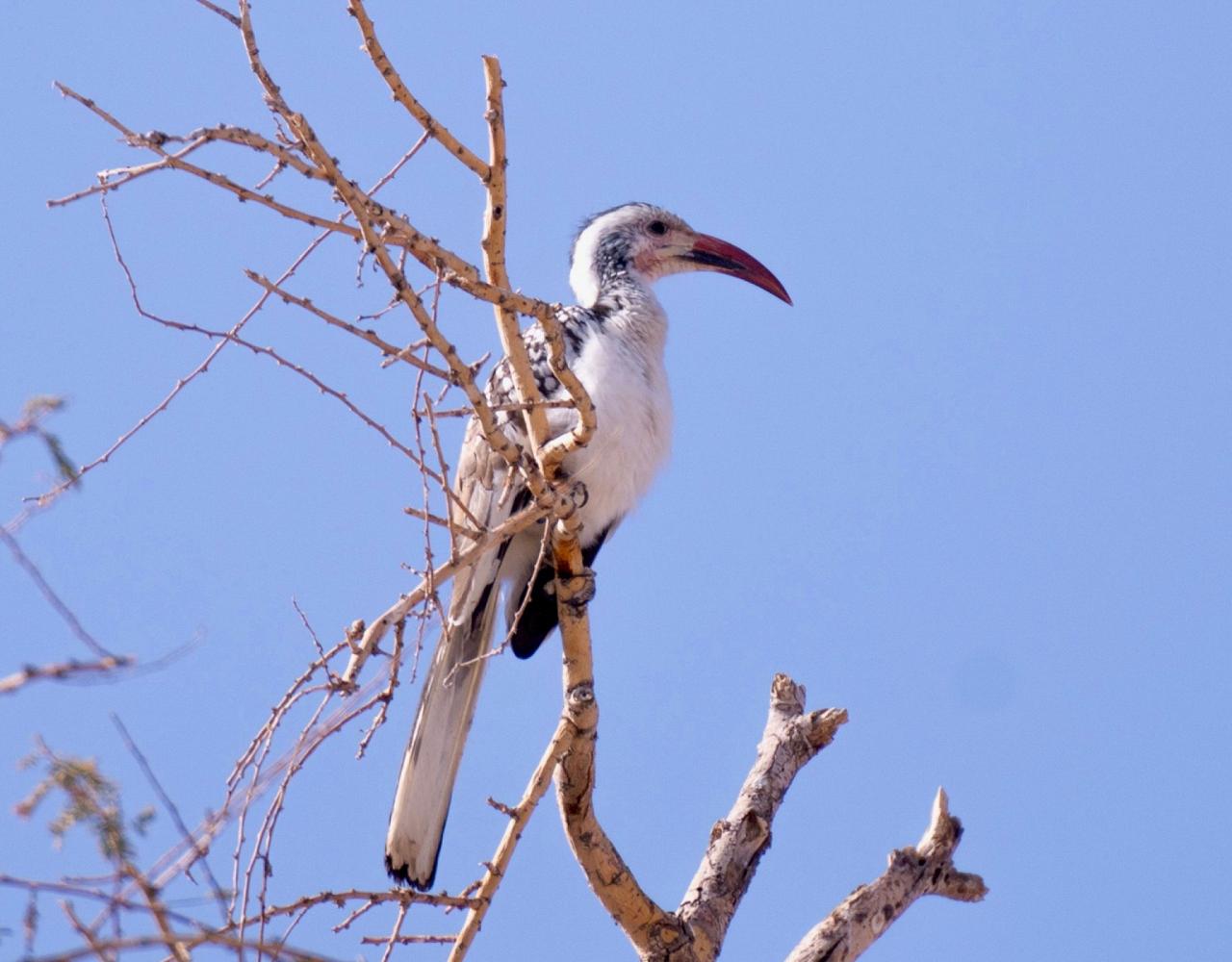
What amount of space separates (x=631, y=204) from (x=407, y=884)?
7.82 ft

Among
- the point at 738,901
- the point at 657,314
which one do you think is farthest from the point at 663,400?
Result: the point at 738,901

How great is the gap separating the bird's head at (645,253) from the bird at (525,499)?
15cm

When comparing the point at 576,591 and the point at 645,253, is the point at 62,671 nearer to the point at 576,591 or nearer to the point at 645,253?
the point at 576,591

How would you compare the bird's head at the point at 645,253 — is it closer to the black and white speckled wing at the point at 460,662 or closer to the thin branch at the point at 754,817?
the black and white speckled wing at the point at 460,662

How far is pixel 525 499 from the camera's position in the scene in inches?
146

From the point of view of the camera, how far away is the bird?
3.43 metres

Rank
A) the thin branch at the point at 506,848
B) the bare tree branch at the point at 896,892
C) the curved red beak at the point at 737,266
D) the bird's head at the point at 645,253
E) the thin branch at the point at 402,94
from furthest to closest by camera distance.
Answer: the curved red beak at the point at 737,266
the bird's head at the point at 645,253
the bare tree branch at the point at 896,892
the thin branch at the point at 506,848
the thin branch at the point at 402,94

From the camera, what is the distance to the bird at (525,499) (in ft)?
11.2

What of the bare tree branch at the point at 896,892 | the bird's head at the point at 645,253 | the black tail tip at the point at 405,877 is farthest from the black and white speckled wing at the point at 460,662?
the bare tree branch at the point at 896,892

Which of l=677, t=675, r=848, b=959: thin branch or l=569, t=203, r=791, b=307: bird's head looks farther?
l=569, t=203, r=791, b=307: bird's head

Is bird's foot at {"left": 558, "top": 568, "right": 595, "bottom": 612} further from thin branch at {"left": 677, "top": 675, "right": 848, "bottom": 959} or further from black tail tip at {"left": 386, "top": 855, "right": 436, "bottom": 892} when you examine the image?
thin branch at {"left": 677, "top": 675, "right": 848, "bottom": 959}

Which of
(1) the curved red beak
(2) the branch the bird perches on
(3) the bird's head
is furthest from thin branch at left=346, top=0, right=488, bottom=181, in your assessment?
(1) the curved red beak

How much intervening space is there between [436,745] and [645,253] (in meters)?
1.89

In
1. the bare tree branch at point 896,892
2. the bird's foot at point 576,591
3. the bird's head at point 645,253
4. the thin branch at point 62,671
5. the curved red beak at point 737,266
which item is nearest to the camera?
the thin branch at point 62,671
